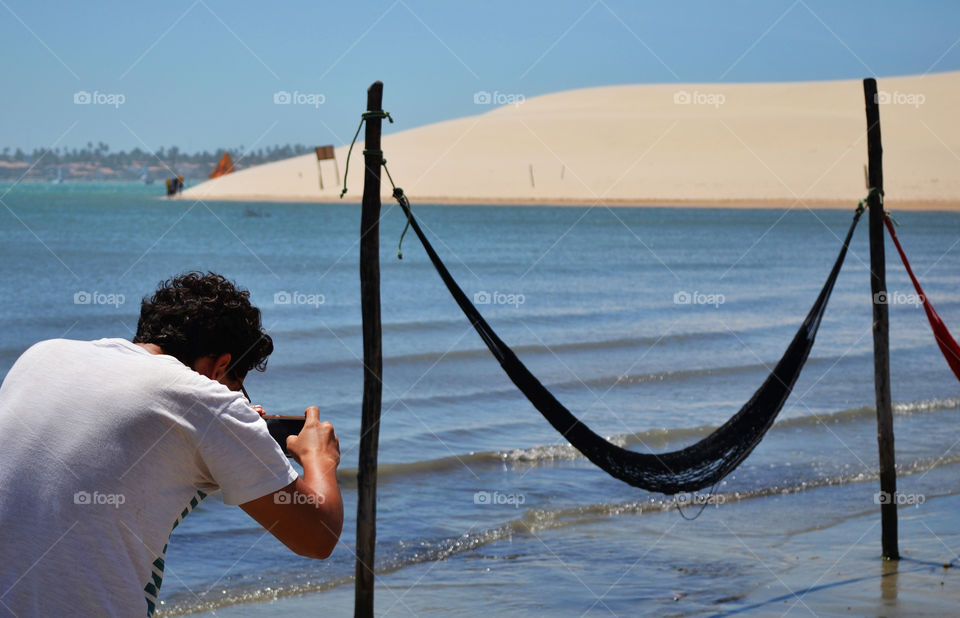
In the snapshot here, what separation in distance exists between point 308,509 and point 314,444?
18cm

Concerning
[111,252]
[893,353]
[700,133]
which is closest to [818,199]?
[700,133]

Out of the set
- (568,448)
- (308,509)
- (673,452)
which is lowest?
(568,448)

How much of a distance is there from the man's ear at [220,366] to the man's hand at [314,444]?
18 cm

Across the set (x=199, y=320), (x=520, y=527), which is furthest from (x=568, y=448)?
(x=199, y=320)

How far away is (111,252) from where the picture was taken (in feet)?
104

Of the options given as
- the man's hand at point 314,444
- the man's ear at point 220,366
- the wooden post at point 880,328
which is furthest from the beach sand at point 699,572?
the man's ear at point 220,366

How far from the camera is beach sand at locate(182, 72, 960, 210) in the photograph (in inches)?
2581

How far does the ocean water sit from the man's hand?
376 cm

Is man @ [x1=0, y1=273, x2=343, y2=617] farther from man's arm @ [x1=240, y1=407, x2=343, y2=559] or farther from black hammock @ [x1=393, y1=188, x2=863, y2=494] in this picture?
black hammock @ [x1=393, y1=188, x2=863, y2=494]

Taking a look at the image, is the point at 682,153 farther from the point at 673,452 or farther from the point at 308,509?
the point at 308,509

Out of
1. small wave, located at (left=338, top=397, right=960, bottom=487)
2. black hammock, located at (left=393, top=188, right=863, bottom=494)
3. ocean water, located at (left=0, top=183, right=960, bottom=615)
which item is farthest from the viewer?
small wave, located at (left=338, top=397, right=960, bottom=487)

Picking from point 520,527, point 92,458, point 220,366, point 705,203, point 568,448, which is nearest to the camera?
point 92,458

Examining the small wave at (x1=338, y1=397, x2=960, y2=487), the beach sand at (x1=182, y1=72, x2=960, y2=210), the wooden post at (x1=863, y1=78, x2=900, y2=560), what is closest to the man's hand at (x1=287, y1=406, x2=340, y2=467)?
the wooden post at (x1=863, y1=78, x2=900, y2=560)

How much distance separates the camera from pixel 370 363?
193 inches
